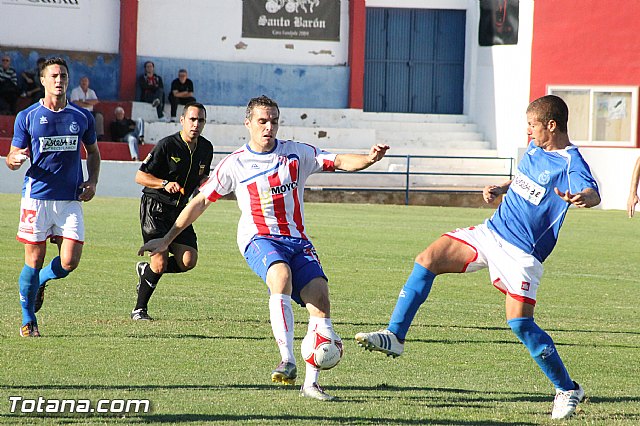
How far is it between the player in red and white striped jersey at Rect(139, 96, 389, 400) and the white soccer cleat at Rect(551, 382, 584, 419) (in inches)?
54.5

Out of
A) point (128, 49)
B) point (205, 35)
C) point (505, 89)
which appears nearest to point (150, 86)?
point (128, 49)

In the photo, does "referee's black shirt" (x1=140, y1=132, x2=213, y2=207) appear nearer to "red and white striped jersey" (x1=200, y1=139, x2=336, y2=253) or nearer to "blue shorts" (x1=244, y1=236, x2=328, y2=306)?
"red and white striped jersey" (x1=200, y1=139, x2=336, y2=253)

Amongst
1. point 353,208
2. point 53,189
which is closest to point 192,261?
point 53,189

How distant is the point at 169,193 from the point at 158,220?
1.14 ft

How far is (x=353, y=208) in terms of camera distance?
2545 cm

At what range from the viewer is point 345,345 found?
8.55 m

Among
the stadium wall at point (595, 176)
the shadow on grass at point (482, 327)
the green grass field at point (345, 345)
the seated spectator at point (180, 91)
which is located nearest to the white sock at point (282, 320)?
the green grass field at point (345, 345)

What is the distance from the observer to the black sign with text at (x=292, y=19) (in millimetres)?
33312

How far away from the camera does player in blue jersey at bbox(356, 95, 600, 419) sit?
6379 mm

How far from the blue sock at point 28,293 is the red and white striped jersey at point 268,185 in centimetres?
231

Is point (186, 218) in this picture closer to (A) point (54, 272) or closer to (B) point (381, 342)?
(B) point (381, 342)

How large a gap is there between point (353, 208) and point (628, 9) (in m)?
10.2

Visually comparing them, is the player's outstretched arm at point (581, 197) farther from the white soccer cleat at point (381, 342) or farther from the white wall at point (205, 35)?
the white wall at point (205, 35)

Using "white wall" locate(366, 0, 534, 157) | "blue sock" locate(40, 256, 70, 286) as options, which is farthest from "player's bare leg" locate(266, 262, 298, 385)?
"white wall" locate(366, 0, 534, 157)
